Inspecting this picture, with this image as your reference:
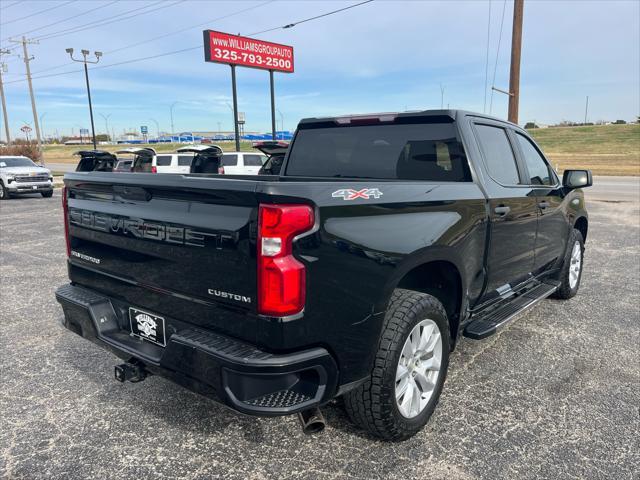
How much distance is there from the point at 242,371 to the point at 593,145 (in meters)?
65.8

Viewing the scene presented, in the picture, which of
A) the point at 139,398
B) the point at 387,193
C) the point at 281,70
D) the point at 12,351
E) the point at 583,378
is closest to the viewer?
the point at 387,193

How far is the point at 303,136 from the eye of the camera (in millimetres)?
4219

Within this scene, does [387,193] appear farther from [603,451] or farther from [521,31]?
[521,31]

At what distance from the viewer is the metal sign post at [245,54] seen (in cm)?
2486

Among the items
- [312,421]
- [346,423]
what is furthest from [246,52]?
[312,421]

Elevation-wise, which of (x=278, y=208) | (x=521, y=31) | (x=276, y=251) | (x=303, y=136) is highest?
(x=521, y=31)

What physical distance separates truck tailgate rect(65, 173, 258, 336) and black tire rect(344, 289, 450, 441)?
0.78 m

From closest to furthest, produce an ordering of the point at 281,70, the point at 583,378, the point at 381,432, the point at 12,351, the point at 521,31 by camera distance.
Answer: the point at 381,432, the point at 583,378, the point at 12,351, the point at 521,31, the point at 281,70

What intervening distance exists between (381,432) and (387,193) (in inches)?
51.4

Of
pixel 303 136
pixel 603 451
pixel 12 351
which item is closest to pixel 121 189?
pixel 303 136

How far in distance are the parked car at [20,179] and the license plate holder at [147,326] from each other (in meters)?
17.9

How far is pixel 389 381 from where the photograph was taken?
2.52 m

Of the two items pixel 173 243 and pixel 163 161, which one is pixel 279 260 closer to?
pixel 173 243

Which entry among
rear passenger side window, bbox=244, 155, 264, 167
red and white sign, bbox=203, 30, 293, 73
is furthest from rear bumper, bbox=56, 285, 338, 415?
red and white sign, bbox=203, 30, 293, 73
